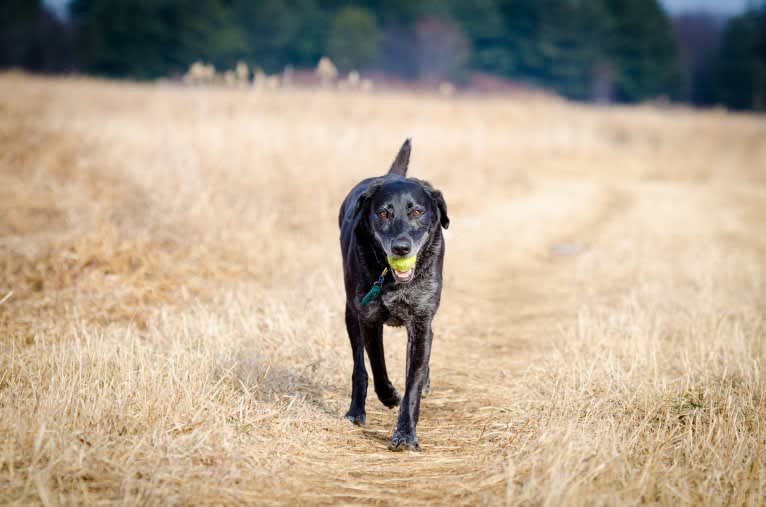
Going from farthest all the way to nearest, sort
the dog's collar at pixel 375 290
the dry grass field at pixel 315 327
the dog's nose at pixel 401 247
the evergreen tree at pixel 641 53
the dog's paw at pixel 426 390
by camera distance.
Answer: the evergreen tree at pixel 641 53 < the dog's paw at pixel 426 390 < the dog's collar at pixel 375 290 < the dog's nose at pixel 401 247 < the dry grass field at pixel 315 327

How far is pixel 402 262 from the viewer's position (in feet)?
12.8

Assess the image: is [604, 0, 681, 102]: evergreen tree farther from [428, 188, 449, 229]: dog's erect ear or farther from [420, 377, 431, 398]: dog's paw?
[428, 188, 449, 229]: dog's erect ear

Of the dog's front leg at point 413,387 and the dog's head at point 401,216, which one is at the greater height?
the dog's head at point 401,216

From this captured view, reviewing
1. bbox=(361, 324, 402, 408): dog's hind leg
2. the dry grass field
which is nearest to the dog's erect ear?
bbox=(361, 324, 402, 408): dog's hind leg

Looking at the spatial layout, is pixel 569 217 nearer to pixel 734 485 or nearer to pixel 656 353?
pixel 656 353

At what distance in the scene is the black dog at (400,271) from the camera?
400 cm

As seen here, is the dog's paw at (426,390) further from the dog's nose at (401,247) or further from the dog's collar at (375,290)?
the dog's nose at (401,247)

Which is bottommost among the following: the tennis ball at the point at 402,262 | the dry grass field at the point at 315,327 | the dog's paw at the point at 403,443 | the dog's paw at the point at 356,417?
the dog's paw at the point at 356,417

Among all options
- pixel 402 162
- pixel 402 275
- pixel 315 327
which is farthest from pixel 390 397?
pixel 402 162

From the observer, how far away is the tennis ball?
12.8 feet

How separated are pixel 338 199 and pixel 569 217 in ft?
13.4

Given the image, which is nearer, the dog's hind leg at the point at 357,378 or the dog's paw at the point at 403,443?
the dog's paw at the point at 403,443

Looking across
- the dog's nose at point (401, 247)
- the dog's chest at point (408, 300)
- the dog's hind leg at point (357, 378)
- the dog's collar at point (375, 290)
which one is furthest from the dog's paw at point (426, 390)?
the dog's nose at point (401, 247)

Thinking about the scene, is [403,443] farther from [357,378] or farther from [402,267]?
[402,267]
